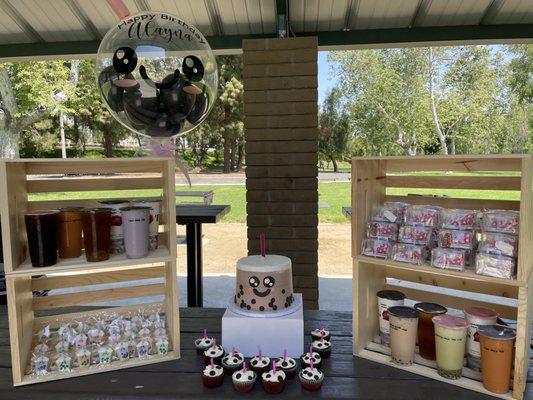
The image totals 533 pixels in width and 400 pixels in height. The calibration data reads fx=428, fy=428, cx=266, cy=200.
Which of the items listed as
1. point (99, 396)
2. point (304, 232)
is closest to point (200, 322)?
point (99, 396)

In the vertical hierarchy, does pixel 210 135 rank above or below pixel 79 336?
above

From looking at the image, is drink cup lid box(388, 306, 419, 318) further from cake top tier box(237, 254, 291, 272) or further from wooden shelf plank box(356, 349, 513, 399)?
cake top tier box(237, 254, 291, 272)

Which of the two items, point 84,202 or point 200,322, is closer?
point 84,202

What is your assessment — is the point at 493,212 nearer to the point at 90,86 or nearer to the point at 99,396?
the point at 99,396

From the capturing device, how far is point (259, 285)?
1.38 metres

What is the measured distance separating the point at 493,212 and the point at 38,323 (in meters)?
1.66

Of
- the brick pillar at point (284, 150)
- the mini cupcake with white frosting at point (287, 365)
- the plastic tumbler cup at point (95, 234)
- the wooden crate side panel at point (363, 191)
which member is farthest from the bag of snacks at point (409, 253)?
the brick pillar at point (284, 150)

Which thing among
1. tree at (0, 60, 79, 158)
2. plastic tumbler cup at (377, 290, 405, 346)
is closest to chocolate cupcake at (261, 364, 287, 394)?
plastic tumbler cup at (377, 290, 405, 346)

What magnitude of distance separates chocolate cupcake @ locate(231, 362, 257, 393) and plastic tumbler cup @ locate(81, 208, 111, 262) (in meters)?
0.55

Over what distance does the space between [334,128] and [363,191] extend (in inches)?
768

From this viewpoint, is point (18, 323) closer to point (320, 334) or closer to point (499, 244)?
point (320, 334)

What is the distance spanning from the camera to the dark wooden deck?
119 cm

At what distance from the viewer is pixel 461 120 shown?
60.9 ft

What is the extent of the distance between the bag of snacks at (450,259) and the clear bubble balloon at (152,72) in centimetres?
94
